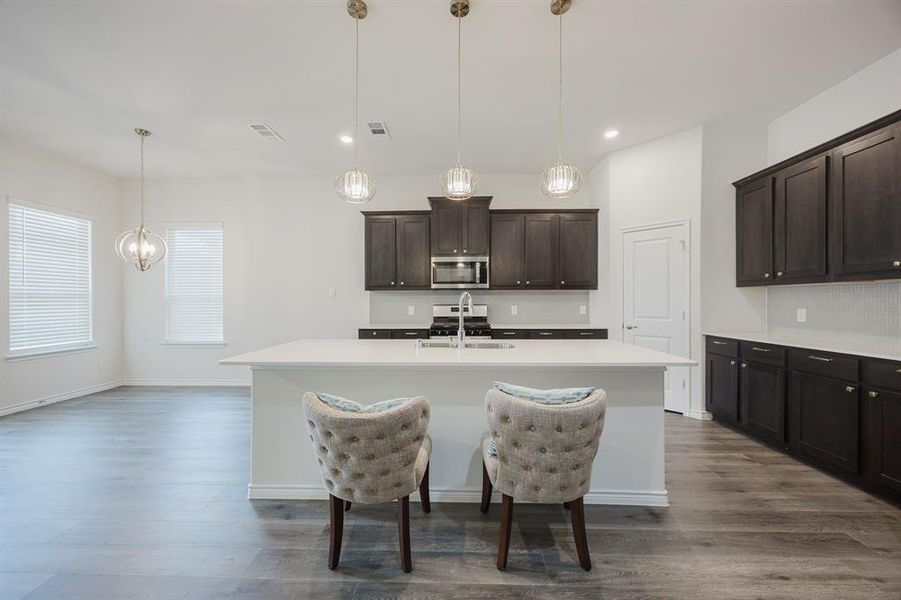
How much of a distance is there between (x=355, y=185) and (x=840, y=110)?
412 cm

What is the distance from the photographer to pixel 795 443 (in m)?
2.98

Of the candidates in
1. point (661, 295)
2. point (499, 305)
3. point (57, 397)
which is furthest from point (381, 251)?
point (57, 397)

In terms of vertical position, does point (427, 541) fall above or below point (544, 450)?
below

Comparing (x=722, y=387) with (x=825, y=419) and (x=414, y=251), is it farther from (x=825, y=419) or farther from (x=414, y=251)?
(x=414, y=251)

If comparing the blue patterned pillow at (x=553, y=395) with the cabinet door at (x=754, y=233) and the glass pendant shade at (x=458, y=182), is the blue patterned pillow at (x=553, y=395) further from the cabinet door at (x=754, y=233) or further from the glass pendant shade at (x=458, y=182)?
the cabinet door at (x=754, y=233)

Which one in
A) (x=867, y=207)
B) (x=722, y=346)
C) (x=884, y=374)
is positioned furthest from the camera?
(x=722, y=346)

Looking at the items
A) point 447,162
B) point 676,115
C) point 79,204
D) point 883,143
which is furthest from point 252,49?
point 883,143

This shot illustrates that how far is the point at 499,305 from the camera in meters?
5.36

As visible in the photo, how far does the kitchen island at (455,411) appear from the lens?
7.57ft

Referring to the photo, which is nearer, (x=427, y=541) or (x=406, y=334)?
(x=427, y=541)

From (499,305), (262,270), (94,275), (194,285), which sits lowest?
A: (499,305)

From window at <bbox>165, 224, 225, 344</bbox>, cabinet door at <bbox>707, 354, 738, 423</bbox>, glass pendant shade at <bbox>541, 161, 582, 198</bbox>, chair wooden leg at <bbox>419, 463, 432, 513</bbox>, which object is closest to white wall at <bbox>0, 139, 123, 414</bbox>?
window at <bbox>165, 224, 225, 344</bbox>

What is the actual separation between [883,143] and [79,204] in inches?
319

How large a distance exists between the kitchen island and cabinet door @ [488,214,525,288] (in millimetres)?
2654
